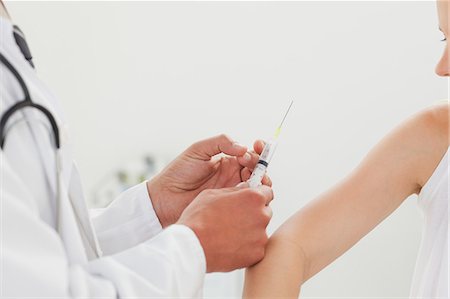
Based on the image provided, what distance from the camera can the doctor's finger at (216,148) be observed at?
1.36 metres

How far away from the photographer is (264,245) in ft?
4.04

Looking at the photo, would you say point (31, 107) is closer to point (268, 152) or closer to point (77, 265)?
point (77, 265)

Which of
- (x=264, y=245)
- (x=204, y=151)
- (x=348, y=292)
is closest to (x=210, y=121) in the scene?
(x=348, y=292)

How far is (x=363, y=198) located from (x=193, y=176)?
0.40 m

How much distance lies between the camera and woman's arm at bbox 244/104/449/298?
1249 mm

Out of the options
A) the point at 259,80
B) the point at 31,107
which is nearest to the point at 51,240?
the point at 31,107

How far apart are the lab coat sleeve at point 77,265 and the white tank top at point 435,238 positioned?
1.57ft

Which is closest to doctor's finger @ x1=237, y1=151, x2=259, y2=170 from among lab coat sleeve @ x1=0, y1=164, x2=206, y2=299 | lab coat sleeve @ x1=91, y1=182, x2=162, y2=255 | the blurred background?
lab coat sleeve @ x1=91, y1=182, x2=162, y2=255

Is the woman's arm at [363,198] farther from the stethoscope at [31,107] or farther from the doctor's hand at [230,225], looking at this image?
the stethoscope at [31,107]

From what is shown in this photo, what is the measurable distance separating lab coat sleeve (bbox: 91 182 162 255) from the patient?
31 cm

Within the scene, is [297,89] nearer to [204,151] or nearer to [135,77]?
[135,77]

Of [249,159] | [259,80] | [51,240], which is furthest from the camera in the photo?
[259,80]

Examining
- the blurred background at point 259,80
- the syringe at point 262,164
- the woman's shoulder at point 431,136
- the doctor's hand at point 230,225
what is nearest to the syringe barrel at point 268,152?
the syringe at point 262,164

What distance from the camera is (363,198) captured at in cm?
130
